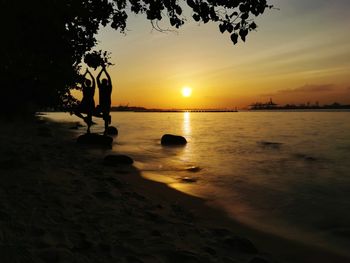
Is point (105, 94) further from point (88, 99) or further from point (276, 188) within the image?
point (276, 188)

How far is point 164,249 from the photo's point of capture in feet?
16.1

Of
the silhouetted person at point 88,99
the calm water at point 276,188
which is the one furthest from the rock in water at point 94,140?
the calm water at point 276,188

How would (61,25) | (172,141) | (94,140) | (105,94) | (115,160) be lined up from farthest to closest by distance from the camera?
(172,141) < (94,140) < (105,94) < (115,160) < (61,25)

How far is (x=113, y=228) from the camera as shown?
18.1 feet

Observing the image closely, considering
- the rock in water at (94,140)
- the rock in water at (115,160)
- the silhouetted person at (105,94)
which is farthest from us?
the rock in water at (94,140)

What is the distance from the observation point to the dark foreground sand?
4.53 m

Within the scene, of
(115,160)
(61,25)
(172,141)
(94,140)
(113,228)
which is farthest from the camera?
(172,141)

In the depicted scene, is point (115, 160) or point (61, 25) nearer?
point (61, 25)

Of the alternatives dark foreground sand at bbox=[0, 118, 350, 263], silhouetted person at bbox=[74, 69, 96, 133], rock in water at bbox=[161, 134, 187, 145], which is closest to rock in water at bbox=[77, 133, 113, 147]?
silhouetted person at bbox=[74, 69, 96, 133]

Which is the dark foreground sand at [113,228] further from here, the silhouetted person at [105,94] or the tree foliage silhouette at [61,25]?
the silhouetted person at [105,94]

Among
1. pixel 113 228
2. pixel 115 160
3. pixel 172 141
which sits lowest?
pixel 172 141

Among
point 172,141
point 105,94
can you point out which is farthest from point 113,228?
point 172,141

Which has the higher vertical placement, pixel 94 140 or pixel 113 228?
pixel 113 228

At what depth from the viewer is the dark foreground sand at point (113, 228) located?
4527mm
